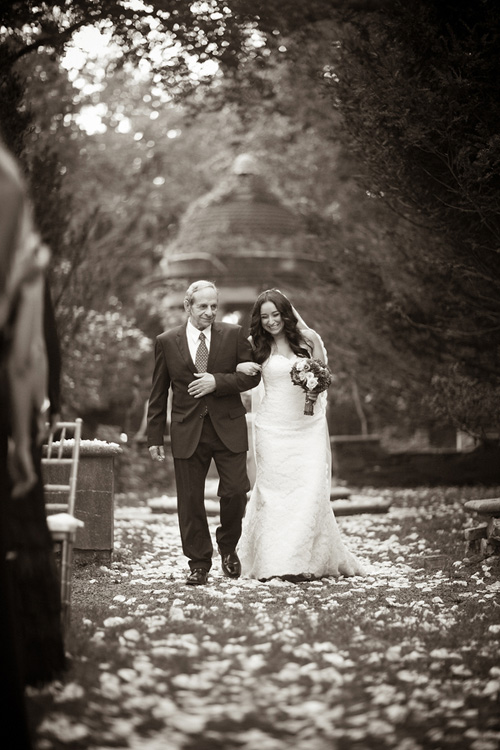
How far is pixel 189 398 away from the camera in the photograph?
25.8ft

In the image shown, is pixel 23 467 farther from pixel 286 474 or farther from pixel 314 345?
pixel 314 345

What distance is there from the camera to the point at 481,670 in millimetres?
4938

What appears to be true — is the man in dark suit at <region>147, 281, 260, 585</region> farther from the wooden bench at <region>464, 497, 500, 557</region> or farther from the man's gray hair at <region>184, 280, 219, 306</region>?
the wooden bench at <region>464, 497, 500, 557</region>

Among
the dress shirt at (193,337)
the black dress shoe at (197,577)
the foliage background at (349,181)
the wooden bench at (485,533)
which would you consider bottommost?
the black dress shoe at (197,577)

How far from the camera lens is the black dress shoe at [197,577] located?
760cm

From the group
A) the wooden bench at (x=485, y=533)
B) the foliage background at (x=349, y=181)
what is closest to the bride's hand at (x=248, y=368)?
the foliage background at (x=349, y=181)

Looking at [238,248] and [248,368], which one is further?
[238,248]

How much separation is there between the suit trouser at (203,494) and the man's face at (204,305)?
0.82 metres

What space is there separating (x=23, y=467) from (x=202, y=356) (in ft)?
13.4

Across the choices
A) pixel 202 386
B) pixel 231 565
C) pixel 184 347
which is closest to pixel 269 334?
pixel 184 347

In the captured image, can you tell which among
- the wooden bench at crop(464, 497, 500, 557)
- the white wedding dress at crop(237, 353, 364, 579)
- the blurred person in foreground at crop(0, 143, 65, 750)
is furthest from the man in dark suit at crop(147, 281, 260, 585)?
the blurred person in foreground at crop(0, 143, 65, 750)

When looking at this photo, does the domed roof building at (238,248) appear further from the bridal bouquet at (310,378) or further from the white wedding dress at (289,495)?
the bridal bouquet at (310,378)

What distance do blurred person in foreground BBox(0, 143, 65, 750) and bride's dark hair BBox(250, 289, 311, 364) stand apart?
3574 mm

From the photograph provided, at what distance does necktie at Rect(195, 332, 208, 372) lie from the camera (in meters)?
7.93
